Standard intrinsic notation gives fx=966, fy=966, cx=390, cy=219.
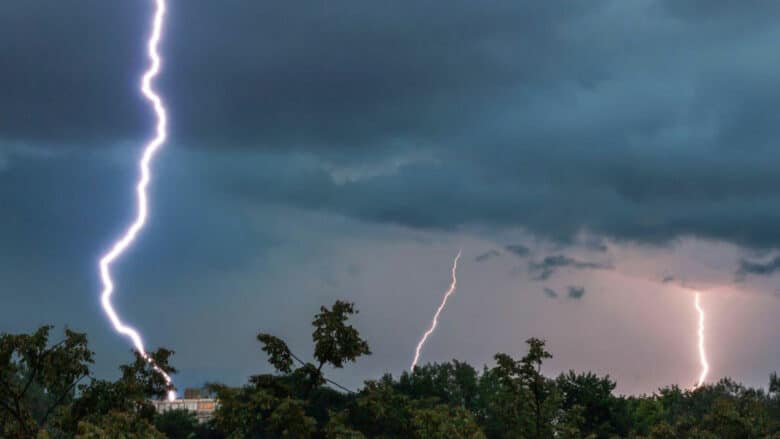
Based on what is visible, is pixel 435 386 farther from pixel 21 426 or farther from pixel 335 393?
pixel 21 426

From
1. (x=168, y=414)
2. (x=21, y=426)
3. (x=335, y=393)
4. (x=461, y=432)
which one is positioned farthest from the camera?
(x=168, y=414)

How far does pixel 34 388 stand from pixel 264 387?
5929cm

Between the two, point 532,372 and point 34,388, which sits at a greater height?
point 34,388

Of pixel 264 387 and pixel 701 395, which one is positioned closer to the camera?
pixel 264 387

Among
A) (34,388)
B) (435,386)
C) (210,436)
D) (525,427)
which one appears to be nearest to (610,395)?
(435,386)

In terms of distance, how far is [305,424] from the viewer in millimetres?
23953

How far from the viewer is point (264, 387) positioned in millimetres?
25453

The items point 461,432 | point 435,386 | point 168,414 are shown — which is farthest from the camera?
point 435,386

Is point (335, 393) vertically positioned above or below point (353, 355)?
above

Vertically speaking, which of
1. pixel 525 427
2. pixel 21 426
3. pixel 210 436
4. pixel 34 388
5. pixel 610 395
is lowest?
pixel 21 426

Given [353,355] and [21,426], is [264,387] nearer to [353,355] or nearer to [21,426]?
[353,355]

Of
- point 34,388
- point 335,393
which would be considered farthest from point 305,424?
point 34,388

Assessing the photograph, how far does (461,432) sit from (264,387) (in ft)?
18.2

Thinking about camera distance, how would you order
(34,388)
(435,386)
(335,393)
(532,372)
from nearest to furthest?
1. (532,372)
2. (335,393)
3. (435,386)
4. (34,388)
